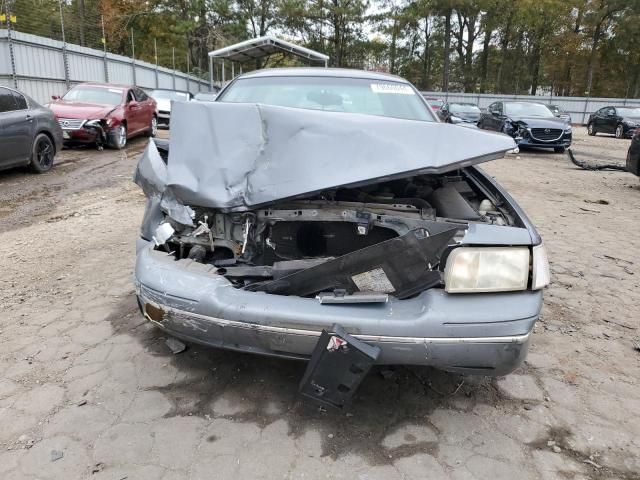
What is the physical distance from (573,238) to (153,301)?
473cm

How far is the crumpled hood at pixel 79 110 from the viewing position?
9.20m

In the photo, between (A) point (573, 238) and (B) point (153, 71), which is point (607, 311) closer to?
(A) point (573, 238)

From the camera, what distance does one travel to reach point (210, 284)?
2055mm

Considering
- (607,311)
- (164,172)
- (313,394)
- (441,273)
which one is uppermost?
(164,172)

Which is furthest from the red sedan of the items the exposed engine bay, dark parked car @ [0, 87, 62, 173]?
the exposed engine bay

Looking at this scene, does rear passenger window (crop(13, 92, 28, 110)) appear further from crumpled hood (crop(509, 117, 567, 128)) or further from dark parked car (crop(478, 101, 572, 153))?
crumpled hood (crop(509, 117, 567, 128))

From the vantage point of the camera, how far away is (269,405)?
88.0 inches

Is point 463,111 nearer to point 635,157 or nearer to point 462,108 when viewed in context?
point 462,108

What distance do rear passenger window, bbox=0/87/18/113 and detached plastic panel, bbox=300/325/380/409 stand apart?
6.97m

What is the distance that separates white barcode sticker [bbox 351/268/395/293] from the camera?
2051 mm

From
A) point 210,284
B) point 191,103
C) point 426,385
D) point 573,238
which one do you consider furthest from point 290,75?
point 573,238

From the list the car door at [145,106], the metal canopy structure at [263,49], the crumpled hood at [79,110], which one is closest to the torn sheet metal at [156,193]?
the crumpled hood at [79,110]

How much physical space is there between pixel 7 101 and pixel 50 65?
830 centimetres

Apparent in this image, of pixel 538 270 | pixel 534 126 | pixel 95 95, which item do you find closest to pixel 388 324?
pixel 538 270
